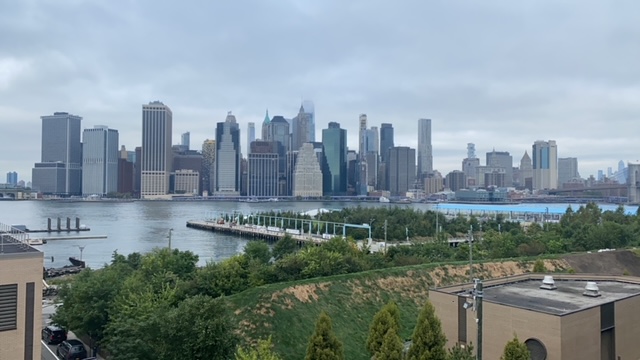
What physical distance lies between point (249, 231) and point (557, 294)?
219ft

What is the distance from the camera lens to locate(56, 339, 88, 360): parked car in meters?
18.8

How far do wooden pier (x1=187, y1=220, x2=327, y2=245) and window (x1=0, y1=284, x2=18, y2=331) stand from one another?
5239 cm

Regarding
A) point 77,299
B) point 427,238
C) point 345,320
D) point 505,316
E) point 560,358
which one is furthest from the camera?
point 427,238

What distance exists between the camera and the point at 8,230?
17.2 metres

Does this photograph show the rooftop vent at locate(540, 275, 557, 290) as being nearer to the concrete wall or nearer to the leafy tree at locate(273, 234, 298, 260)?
the concrete wall

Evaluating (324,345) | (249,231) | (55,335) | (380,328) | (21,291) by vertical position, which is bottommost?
(249,231)

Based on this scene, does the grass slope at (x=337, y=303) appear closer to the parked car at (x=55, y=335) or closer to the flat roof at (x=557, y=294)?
the flat roof at (x=557, y=294)

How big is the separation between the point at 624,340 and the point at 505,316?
4522 millimetres

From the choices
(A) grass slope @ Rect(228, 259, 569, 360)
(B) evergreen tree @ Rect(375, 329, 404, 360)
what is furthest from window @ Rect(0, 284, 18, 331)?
(B) evergreen tree @ Rect(375, 329, 404, 360)

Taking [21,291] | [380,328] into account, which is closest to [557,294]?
[380,328]

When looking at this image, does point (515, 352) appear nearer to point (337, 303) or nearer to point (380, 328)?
point (380, 328)

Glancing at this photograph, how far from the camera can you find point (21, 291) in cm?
1185

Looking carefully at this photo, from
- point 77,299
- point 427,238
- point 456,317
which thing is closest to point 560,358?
point 456,317

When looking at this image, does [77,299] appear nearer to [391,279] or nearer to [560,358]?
[391,279]
